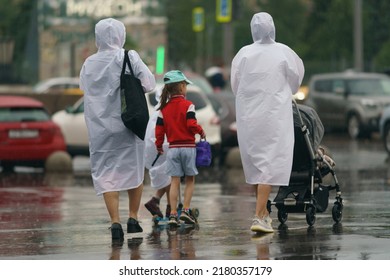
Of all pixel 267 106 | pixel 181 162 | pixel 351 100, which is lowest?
pixel 351 100

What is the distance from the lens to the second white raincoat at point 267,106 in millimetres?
13234

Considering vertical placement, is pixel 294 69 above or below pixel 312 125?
above

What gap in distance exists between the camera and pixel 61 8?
72.2 m

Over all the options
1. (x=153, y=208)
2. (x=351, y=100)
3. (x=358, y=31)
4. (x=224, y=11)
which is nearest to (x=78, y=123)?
(x=351, y=100)

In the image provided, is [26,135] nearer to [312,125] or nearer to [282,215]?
[282,215]

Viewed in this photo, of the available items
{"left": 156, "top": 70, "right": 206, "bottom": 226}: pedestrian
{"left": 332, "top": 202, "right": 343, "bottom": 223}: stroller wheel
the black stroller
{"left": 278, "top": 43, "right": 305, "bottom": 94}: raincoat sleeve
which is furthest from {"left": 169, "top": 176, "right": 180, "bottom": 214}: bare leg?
{"left": 278, "top": 43, "right": 305, "bottom": 94}: raincoat sleeve

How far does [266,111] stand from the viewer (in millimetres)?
13242

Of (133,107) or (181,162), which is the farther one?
(181,162)

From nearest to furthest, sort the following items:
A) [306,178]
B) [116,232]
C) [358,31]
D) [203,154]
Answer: [116,232]
[306,178]
[203,154]
[358,31]

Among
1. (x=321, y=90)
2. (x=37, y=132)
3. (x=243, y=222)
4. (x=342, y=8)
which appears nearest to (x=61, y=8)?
(x=342, y=8)

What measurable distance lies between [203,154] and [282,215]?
0.97 meters

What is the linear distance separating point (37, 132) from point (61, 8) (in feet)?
156

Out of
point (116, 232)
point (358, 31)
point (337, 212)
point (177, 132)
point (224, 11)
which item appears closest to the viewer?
point (116, 232)
